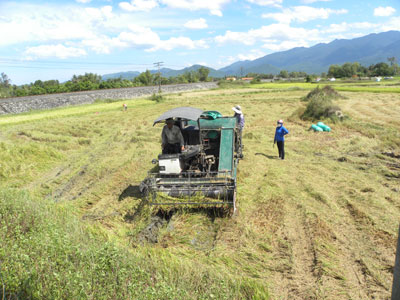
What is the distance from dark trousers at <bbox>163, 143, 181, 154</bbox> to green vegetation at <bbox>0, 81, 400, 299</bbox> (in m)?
1.58

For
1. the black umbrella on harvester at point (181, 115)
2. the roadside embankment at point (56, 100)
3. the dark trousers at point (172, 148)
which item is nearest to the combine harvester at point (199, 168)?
the black umbrella on harvester at point (181, 115)

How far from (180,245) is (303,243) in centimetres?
247

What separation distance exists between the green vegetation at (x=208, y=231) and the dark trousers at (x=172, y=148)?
1575 mm

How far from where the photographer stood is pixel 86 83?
61.2 m

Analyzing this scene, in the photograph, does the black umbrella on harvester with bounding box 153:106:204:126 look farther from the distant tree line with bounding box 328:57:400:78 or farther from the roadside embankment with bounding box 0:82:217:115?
the distant tree line with bounding box 328:57:400:78

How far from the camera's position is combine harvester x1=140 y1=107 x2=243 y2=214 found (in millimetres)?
6996

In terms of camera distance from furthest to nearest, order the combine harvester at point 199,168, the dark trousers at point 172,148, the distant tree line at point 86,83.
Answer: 1. the distant tree line at point 86,83
2. the dark trousers at point 172,148
3. the combine harvester at point 199,168

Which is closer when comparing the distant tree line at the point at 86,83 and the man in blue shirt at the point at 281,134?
the man in blue shirt at the point at 281,134

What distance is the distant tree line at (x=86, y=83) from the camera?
57.9 meters

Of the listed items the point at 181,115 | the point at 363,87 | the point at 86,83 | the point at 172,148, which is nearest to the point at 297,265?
the point at 172,148

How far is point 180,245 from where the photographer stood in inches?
232

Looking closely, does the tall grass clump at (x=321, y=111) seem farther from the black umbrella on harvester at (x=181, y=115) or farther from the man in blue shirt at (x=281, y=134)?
the black umbrella on harvester at (x=181, y=115)

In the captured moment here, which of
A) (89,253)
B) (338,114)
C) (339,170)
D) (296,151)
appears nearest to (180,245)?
(89,253)

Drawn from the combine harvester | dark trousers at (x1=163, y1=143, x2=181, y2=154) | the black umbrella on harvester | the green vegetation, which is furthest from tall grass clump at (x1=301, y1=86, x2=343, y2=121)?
dark trousers at (x1=163, y1=143, x2=181, y2=154)
